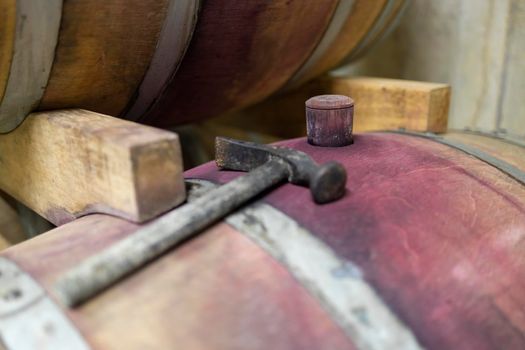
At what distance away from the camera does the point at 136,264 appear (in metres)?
0.66

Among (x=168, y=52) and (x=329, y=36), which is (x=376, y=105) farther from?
(x=168, y=52)

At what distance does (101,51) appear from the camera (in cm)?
92

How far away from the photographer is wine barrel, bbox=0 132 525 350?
0.61 m

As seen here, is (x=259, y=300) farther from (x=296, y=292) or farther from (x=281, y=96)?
(x=281, y=96)

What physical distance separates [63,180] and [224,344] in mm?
490

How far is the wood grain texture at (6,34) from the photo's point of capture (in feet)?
2.56

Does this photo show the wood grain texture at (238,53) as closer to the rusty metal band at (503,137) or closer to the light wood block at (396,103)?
the light wood block at (396,103)

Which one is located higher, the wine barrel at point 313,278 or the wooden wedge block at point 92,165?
the wooden wedge block at point 92,165

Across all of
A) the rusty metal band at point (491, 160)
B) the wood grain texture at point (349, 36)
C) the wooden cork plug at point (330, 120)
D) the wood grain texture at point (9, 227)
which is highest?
the wood grain texture at point (349, 36)

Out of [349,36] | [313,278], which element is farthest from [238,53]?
[313,278]

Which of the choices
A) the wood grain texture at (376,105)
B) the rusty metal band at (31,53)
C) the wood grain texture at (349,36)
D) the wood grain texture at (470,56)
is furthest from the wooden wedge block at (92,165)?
the wood grain texture at (470,56)

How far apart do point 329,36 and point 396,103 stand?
0.26 meters

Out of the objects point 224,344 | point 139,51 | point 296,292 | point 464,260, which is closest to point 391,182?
point 464,260

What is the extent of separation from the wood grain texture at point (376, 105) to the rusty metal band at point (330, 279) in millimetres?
740
